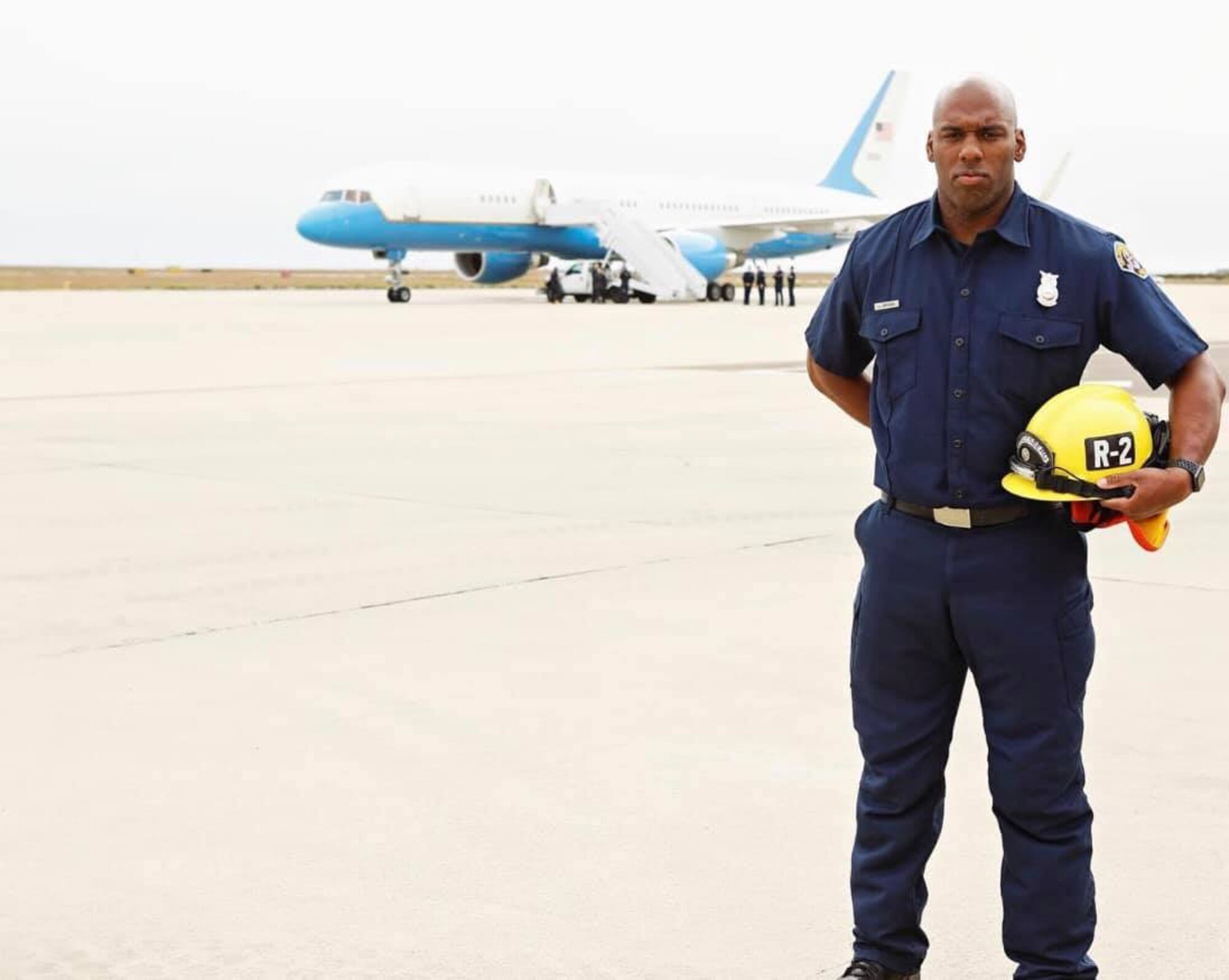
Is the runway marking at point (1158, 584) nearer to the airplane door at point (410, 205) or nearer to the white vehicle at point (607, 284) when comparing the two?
the airplane door at point (410, 205)

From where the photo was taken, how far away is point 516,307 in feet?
151

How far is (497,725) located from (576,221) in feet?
152

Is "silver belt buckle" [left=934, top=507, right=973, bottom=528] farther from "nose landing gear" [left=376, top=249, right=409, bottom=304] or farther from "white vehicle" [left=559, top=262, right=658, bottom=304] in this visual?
"white vehicle" [left=559, top=262, right=658, bottom=304]

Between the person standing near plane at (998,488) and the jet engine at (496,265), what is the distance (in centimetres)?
5104

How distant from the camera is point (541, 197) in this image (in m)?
51.2

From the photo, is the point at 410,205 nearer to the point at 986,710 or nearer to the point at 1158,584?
the point at 1158,584

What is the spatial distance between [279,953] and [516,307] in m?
42.8

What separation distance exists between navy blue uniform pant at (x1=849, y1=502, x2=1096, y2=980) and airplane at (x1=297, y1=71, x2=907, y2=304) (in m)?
44.9

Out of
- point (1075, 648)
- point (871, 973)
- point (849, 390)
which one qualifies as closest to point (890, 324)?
point (849, 390)

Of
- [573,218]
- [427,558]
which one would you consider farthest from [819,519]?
[573,218]

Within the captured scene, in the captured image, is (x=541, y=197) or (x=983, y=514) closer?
(x=983, y=514)

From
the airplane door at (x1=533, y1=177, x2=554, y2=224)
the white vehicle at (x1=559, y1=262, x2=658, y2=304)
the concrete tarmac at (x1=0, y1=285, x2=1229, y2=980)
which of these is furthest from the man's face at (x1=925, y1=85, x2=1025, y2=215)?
the white vehicle at (x1=559, y1=262, x2=658, y2=304)

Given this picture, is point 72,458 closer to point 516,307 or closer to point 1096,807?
point 1096,807

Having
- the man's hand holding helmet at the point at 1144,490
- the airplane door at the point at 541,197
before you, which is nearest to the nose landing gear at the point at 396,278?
the airplane door at the point at 541,197
